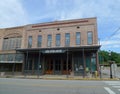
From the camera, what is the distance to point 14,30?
3228 cm

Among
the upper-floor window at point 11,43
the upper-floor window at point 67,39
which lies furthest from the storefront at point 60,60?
the upper-floor window at point 11,43

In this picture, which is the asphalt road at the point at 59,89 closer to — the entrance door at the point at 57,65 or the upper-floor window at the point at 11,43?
the entrance door at the point at 57,65

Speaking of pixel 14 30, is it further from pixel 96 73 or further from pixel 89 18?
pixel 96 73

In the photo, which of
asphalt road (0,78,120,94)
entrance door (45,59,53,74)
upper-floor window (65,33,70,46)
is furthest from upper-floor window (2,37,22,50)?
asphalt road (0,78,120,94)

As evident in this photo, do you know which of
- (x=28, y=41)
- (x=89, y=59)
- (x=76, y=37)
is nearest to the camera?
(x=89, y=59)

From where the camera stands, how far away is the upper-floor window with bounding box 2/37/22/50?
31359 mm

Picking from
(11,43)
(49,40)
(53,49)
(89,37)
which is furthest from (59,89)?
(11,43)

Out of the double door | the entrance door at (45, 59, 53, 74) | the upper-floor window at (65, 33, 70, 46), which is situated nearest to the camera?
the double door

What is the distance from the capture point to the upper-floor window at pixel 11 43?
3136 centimetres

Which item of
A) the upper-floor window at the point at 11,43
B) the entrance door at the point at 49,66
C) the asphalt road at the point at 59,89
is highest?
the upper-floor window at the point at 11,43

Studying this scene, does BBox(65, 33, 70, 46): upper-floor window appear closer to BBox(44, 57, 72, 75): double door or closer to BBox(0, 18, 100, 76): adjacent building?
BBox(0, 18, 100, 76): adjacent building

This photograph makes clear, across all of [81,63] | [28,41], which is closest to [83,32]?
[81,63]

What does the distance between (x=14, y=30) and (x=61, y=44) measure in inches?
434

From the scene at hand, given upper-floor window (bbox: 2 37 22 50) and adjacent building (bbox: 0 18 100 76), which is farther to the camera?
upper-floor window (bbox: 2 37 22 50)
